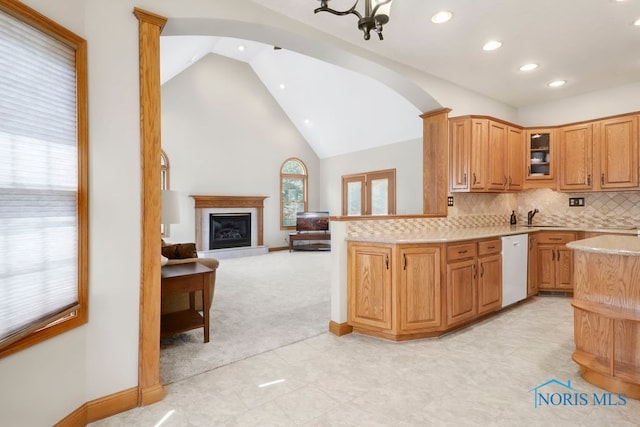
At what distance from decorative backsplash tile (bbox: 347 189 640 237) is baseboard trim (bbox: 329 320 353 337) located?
43.9 inches

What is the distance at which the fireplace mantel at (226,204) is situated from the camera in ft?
25.2

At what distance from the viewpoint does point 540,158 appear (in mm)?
4746

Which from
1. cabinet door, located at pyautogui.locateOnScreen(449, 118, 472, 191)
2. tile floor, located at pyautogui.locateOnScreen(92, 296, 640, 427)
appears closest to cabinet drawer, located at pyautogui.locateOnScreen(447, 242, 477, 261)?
tile floor, located at pyautogui.locateOnScreen(92, 296, 640, 427)

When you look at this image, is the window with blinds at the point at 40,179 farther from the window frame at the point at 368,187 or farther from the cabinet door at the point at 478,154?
the window frame at the point at 368,187

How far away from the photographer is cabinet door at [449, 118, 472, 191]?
13.1ft

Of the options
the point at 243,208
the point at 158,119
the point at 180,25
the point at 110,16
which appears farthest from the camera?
the point at 243,208

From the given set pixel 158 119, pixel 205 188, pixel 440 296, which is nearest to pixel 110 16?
Result: pixel 158 119

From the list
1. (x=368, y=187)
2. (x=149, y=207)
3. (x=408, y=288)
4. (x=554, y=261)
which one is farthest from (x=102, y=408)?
(x=368, y=187)

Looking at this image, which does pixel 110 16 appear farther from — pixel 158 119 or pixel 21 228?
pixel 21 228

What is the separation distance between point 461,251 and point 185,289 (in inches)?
102

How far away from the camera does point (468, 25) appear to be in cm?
278

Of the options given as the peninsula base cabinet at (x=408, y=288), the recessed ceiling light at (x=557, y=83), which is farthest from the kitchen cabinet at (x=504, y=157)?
the peninsula base cabinet at (x=408, y=288)

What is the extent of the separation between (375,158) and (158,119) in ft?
21.8

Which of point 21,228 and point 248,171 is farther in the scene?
point 248,171
